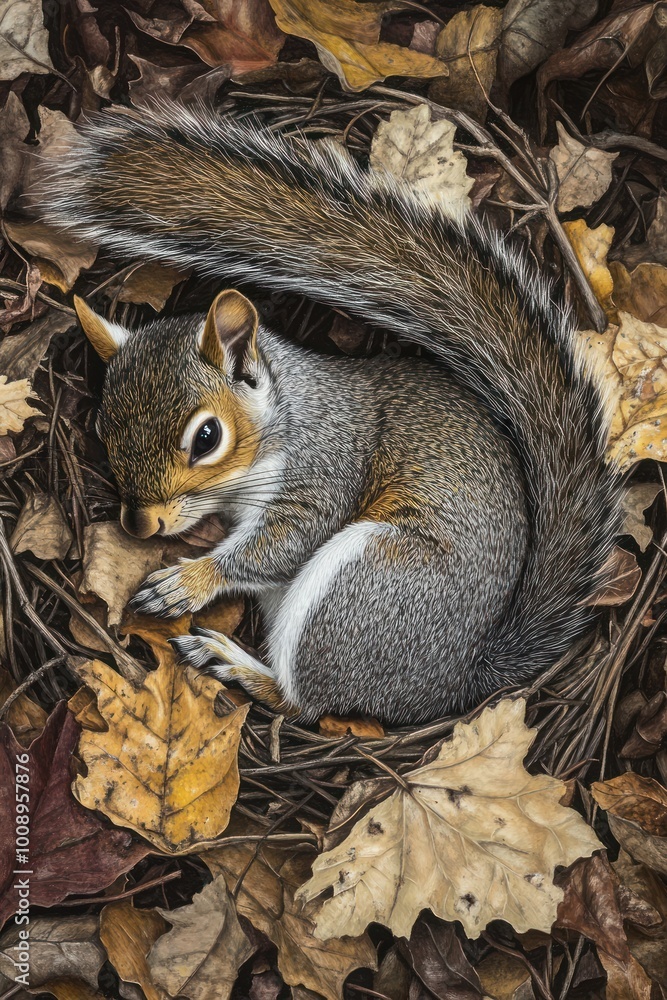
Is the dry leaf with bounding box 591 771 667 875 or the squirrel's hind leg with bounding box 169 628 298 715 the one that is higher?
the squirrel's hind leg with bounding box 169 628 298 715

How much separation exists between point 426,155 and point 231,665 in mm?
1131

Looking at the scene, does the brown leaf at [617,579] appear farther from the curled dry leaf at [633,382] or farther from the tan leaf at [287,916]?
the tan leaf at [287,916]

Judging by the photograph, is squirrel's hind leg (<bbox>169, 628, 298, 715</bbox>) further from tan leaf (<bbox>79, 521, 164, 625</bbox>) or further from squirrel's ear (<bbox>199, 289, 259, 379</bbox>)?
squirrel's ear (<bbox>199, 289, 259, 379</bbox>)

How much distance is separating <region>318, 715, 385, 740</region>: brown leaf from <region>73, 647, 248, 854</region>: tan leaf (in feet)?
0.65

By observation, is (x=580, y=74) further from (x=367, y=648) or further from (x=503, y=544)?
(x=367, y=648)

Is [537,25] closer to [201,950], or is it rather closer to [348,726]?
[348,726]

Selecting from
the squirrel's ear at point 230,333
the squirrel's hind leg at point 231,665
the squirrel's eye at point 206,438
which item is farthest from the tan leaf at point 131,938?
the squirrel's ear at point 230,333

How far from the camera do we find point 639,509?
1.58 meters

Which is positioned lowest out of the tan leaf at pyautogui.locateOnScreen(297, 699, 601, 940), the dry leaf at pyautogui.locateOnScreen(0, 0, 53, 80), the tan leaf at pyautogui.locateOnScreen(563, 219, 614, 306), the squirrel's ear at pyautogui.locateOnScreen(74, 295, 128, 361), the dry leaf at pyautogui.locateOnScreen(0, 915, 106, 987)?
the dry leaf at pyautogui.locateOnScreen(0, 915, 106, 987)

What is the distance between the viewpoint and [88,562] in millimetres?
1552

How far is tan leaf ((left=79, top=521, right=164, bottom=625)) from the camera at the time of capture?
1.55m

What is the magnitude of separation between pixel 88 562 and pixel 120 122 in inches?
34.9

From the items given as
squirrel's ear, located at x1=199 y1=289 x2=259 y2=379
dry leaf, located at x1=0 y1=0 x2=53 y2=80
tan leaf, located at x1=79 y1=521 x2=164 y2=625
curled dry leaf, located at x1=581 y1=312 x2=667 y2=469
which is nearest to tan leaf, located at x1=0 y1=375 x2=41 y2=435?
tan leaf, located at x1=79 y1=521 x2=164 y2=625

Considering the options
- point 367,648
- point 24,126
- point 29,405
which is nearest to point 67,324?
point 29,405
